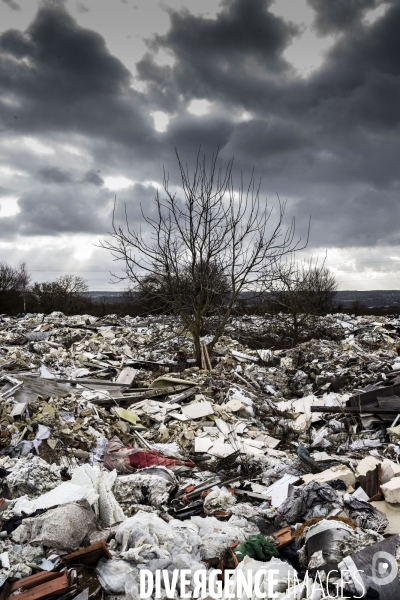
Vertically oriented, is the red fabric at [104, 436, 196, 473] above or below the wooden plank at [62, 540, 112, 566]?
below

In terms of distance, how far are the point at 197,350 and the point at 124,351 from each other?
3.58 m

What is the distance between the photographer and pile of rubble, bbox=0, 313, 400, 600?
2.97 meters

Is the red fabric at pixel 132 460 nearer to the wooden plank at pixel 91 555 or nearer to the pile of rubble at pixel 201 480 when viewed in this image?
the pile of rubble at pixel 201 480

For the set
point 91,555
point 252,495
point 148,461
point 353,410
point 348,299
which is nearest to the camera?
point 91,555

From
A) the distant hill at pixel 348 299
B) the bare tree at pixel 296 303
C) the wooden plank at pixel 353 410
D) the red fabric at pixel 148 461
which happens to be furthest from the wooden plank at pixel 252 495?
the distant hill at pixel 348 299

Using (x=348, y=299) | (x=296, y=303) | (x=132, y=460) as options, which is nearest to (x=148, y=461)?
(x=132, y=460)

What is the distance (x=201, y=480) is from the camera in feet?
16.8

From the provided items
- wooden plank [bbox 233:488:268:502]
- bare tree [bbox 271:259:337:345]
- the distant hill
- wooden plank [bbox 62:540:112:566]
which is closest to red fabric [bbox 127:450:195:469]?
wooden plank [bbox 233:488:268:502]

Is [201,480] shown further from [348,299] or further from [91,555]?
[348,299]

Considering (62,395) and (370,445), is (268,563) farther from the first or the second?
(62,395)

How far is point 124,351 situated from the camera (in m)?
13.9

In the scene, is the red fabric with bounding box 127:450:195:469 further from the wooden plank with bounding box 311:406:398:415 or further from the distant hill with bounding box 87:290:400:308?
the distant hill with bounding box 87:290:400:308

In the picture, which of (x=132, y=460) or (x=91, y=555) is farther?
(x=132, y=460)

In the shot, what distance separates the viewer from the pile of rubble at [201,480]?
9.76 feet
